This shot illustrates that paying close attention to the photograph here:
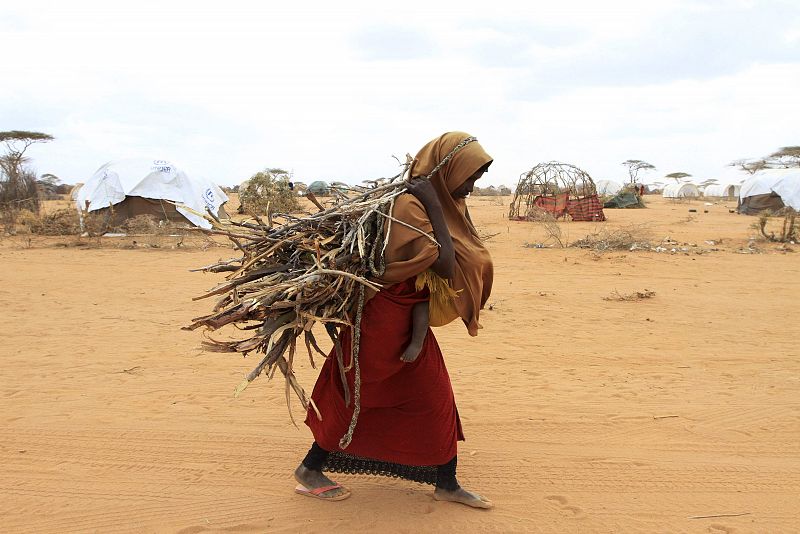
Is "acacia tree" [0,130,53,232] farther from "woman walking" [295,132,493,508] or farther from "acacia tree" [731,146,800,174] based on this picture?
"acacia tree" [731,146,800,174]

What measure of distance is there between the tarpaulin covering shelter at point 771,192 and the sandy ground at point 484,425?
1731 centimetres

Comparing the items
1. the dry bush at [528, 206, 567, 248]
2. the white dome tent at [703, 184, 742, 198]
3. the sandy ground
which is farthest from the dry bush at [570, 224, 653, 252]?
the white dome tent at [703, 184, 742, 198]

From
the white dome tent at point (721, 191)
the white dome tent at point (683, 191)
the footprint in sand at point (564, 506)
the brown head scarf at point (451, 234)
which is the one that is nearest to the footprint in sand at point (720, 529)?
the footprint in sand at point (564, 506)

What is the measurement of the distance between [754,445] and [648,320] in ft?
11.0

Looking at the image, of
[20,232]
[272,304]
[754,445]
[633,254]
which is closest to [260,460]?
[272,304]

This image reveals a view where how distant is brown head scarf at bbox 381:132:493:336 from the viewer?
2562mm

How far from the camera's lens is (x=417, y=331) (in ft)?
8.94

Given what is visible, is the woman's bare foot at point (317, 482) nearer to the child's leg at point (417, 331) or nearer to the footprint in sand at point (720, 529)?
the child's leg at point (417, 331)

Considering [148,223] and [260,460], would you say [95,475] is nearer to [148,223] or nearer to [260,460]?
[260,460]

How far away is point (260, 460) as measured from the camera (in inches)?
137

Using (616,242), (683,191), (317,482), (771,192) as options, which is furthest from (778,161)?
(317,482)

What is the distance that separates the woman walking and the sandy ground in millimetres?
181

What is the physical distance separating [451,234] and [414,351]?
564 mm

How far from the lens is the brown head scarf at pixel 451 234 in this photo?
8.41 feet
